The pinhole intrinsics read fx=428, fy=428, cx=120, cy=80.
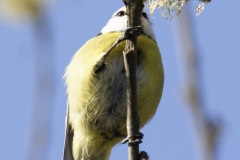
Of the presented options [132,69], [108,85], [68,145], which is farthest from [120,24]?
[132,69]

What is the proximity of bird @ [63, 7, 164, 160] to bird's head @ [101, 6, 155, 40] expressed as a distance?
0.21 feet

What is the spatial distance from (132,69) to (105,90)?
1.02m

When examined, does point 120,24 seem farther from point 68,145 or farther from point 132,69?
point 132,69

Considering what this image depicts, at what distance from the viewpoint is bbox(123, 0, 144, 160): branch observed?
5.70ft

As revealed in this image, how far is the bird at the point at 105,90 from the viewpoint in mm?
2838

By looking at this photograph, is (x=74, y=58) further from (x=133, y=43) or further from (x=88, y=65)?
(x=133, y=43)

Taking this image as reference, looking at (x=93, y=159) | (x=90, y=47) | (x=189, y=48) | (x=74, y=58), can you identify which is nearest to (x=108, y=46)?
(x=90, y=47)

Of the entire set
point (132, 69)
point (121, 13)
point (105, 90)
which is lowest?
point (132, 69)

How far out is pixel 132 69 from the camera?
1.87 metres

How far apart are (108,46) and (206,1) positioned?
147 centimetres

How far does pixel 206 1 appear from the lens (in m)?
1.51

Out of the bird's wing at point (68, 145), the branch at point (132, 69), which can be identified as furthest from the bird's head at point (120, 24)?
the branch at point (132, 69)

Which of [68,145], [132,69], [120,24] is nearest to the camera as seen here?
[132,69]

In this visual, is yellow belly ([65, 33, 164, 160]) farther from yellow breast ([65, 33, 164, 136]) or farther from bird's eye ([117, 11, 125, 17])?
bird's eye ([117, 11, 125, 17])
